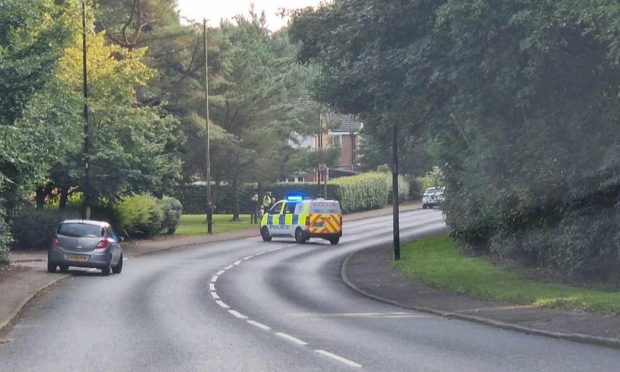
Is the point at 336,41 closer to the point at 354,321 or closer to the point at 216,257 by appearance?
the point at 354,321

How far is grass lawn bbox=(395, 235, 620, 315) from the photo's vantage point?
19.5m

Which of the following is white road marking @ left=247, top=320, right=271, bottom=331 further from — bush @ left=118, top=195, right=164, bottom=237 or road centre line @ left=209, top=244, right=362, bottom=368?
bush @ left=118, top=195, right=164, bottom=237

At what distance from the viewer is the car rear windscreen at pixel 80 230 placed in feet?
103

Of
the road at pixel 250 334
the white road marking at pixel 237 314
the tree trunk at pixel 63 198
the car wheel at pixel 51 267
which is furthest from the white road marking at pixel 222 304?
the tree trunk at pixel 63 198

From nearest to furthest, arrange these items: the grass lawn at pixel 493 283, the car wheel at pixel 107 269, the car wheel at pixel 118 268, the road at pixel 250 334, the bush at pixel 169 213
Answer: the road at pixel 250 334 → the grass lawn at pixel 493 283 → the car wheel at pixel 107 269 → the car wheel at pixel 118 268 → the bush at pixel 169 213

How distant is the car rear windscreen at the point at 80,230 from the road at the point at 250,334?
140 cm

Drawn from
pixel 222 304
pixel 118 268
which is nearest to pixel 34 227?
pixel 118 268

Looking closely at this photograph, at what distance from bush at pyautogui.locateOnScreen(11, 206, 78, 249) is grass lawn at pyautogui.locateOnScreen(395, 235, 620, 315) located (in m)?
13.1

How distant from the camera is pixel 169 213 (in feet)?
168

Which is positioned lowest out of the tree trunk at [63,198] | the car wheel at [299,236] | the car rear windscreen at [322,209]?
the car wheel at [299,236]

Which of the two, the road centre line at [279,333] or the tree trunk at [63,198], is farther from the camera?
the tree trunk at [63,198]

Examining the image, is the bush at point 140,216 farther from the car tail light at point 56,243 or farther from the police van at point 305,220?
the car tail light at point 56,243

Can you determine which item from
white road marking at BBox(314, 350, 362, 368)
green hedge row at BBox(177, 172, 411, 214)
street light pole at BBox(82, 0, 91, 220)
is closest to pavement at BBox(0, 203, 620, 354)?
street light pole at BBox(82, 0, 91, 220)

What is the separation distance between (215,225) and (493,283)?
3873 cm
